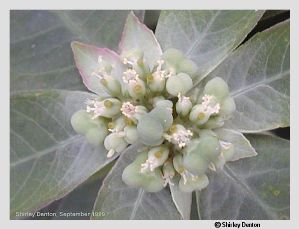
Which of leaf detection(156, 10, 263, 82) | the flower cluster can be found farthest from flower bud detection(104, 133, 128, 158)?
leaf detection(156, 10, 263, 82)

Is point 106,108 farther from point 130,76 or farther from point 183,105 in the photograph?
point 183,105

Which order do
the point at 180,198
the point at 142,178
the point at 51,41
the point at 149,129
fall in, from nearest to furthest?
the point at 149,129
the point at 142,178
the point at 180,198
the point at 51,41

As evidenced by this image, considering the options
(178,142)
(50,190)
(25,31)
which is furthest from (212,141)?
(25,31)

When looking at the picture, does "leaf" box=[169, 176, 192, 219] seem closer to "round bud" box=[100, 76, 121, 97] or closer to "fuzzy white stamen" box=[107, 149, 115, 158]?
"fuzzy white stamen" box=[107, 149, 115, 158]

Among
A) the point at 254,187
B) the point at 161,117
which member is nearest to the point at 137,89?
the point at 161,117

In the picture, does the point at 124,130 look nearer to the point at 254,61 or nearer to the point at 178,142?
the point at 178,142

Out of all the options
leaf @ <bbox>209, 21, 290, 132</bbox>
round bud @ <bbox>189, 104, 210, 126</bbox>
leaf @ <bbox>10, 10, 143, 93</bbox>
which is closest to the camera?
round bud @ <bbox>189, 104, 210, 126</bbox>

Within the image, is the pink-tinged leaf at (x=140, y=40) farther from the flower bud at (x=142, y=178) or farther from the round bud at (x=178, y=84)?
the flower bud at (x=142, y=178)
